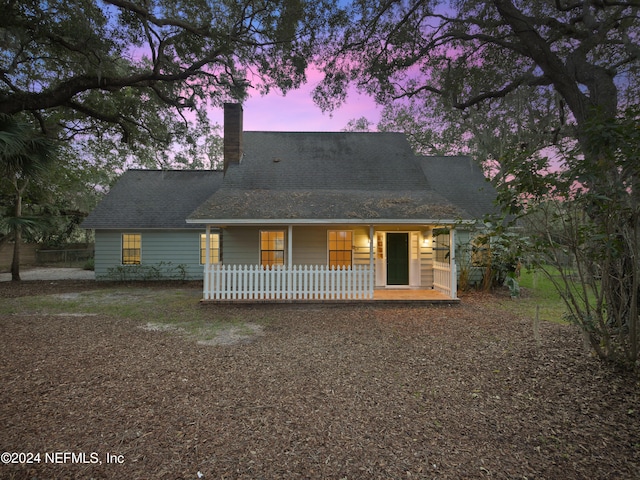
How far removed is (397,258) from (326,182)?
A: 400cm

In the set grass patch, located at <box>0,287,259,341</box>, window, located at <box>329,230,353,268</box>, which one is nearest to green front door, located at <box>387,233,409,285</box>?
window, located at <box>329,230,353,268</box>

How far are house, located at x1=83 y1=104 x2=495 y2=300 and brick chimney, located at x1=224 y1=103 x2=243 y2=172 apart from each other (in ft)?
0.14

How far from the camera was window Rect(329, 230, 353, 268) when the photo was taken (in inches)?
460

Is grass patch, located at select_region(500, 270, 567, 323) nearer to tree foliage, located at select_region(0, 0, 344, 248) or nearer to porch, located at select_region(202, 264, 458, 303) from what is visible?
porch, located at select_region(202, 264, 458, 303)

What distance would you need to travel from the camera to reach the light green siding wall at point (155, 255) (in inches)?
590

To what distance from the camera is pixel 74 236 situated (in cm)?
2764

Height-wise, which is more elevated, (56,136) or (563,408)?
(56,136)

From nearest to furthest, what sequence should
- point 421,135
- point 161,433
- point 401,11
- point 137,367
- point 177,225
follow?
point 161,433 → point 137,367 → point 401,11 → point 177,225 → point 421,135

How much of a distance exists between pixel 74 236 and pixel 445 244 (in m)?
30.3

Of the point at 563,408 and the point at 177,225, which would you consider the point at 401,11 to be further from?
the point at 177,225

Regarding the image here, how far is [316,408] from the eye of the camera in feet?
11.7

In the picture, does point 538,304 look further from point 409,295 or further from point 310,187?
point 310,187

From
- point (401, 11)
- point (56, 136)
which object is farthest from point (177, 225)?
point (401, 11)

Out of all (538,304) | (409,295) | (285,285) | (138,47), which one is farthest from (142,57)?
(538,304)
